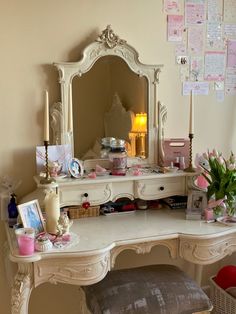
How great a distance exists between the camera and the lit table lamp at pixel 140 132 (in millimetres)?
2182

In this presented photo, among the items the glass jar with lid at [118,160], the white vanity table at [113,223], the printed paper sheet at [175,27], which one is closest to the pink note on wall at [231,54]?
the printed paper sheet at [175,27]

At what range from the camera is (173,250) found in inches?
74.4

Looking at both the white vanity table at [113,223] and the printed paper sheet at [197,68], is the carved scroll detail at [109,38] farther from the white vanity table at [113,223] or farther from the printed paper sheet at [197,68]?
the printed paper sheet at [197,68]

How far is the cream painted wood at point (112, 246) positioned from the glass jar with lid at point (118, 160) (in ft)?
0.81

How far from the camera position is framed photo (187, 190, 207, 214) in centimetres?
209

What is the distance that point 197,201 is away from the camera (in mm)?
2102

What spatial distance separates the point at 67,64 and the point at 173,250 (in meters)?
1.10

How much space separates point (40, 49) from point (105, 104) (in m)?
0.45

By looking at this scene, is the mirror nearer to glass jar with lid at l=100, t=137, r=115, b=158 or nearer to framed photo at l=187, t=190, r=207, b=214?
glass jar with lid at l=100, t=137, r=115, b=158

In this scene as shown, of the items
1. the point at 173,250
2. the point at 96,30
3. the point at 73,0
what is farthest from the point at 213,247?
the point at 73,0

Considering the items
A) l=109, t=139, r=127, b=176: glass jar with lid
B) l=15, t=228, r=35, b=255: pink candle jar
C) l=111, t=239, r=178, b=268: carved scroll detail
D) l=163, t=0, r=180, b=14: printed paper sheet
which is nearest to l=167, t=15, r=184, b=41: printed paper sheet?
l=163, t=0, r=180, b=14: printed paper sheet

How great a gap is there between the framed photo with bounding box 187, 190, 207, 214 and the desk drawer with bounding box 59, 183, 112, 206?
45 centimetres

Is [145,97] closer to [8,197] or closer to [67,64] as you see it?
[67,64]

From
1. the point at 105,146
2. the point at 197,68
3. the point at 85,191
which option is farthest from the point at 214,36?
the point at 85,191
